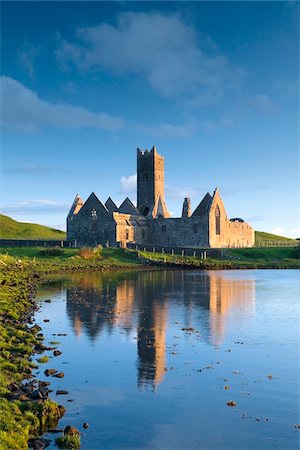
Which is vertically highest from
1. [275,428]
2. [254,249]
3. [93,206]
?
[93,206]

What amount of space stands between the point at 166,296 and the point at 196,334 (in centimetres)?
1322

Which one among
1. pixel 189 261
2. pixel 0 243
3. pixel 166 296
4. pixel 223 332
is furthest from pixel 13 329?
pixel 0 243

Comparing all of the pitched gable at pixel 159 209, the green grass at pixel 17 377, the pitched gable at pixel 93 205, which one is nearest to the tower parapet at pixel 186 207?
the pitched gable at pixel 159 209

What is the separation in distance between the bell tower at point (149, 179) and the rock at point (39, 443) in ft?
267

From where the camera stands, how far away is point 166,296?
34.4 meters

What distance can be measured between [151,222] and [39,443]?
77523mm

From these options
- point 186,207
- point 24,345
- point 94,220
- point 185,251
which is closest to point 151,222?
point 186,207

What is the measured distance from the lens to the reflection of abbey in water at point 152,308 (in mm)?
18719

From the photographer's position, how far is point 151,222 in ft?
287

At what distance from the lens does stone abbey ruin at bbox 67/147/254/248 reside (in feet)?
262

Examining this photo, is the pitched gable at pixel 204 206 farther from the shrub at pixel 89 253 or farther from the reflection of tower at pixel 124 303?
the reflection of tower at pixel 124 303

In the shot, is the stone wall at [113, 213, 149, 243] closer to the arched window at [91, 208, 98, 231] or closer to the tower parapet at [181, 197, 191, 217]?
the arched window at [91, 208, 98, 231]

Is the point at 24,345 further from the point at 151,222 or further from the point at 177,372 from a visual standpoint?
the point at 151,222

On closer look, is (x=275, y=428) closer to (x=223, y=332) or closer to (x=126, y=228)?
(x=223, y=332)
